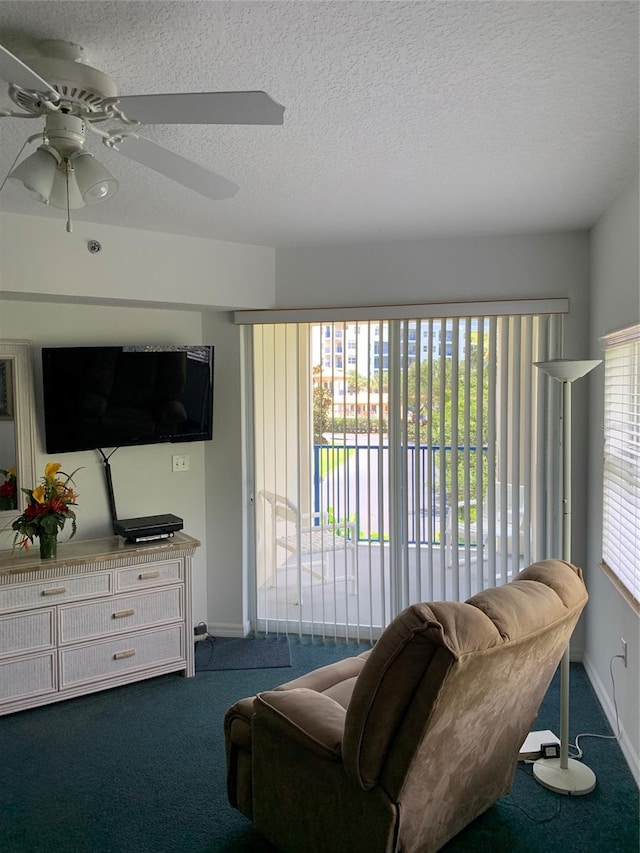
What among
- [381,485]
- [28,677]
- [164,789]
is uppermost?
[381,485]

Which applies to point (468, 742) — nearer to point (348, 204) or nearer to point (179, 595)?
point (179, 595)

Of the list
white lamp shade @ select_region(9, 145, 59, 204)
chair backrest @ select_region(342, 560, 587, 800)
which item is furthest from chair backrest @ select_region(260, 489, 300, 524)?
white lamp shade @ select_region(9, 145, 59, 204)

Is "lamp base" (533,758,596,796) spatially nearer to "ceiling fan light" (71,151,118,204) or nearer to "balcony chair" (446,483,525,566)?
"balcony chair" (446,483,525,566)

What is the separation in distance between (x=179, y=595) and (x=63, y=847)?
1.53 meters

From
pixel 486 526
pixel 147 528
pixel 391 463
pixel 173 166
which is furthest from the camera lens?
pixel 391 463

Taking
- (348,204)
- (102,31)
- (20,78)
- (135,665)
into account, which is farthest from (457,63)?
(135,665)

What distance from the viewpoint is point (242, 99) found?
1.48 meters

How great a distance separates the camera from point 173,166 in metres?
1.94

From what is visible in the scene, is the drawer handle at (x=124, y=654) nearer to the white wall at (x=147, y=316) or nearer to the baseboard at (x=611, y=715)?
the white wall at (x=147, y=316)

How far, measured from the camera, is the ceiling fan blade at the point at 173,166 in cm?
183

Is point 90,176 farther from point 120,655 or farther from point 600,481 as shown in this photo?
point 600,481

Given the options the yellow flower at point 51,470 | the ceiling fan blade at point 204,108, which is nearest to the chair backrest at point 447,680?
the ceiling fan blade at point 204,108

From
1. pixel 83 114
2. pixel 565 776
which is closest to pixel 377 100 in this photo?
pixel 83 114

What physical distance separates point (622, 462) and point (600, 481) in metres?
0.42
